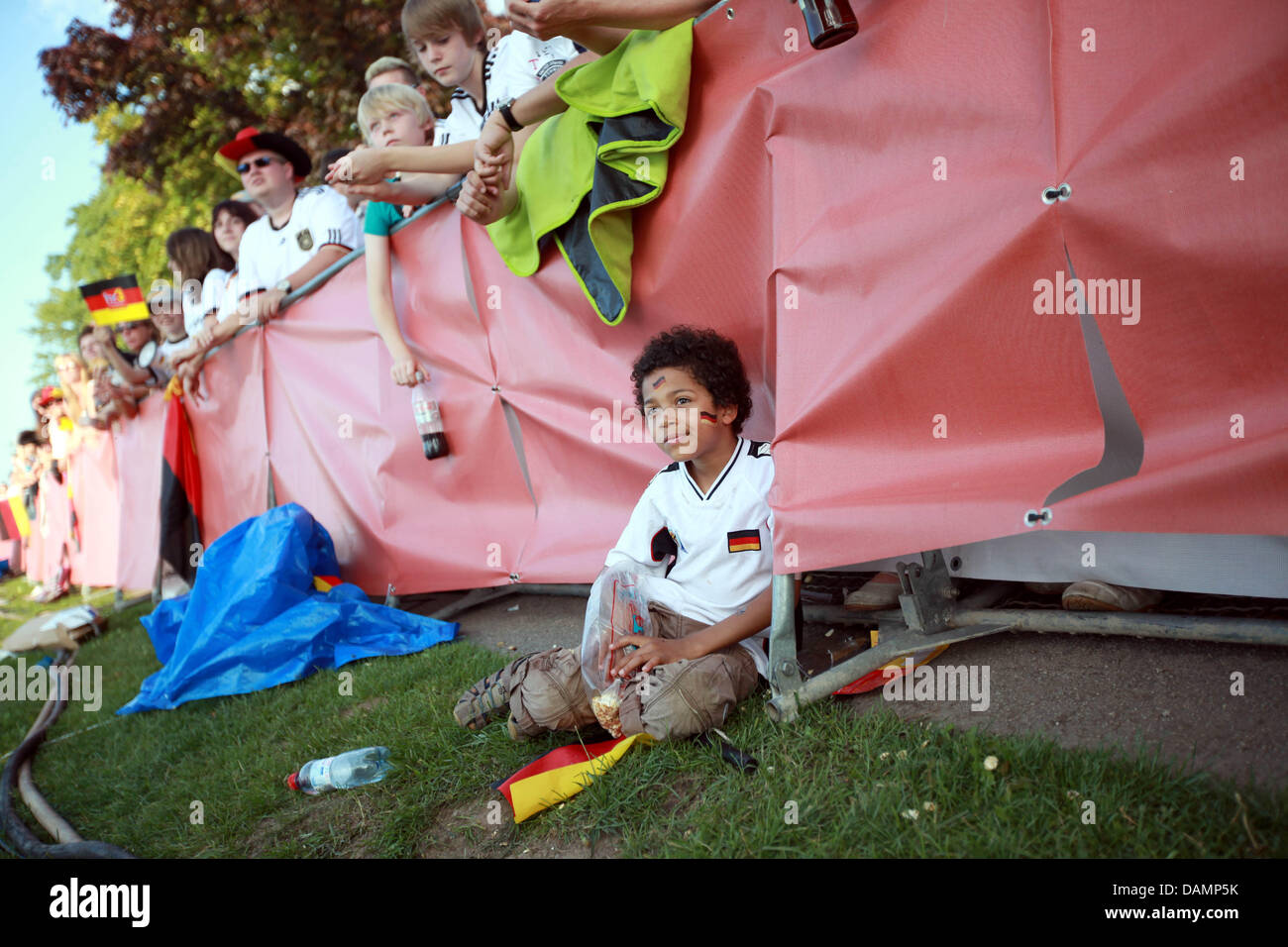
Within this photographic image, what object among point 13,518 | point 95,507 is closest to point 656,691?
point 95,507

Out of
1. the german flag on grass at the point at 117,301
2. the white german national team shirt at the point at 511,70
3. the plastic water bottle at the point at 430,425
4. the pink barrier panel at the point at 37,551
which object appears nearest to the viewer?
the white german national team shirt at the point at 511,70

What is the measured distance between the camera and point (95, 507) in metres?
8.87

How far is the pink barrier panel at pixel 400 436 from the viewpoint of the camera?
13.1 ft

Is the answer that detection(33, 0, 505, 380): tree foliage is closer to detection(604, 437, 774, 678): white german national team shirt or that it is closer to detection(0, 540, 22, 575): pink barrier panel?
detection(0, 540, 22, 575): pink barrier panel

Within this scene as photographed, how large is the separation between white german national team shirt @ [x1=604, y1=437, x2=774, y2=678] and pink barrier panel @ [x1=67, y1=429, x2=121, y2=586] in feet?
23.7

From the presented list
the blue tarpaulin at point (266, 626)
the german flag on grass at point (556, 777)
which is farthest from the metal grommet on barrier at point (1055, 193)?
the blue tarpaulin at point (266, 626)

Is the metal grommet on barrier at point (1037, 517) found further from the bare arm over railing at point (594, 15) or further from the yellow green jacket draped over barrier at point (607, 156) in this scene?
the bare arm over railing at point (594, 15)

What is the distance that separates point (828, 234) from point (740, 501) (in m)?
0.79

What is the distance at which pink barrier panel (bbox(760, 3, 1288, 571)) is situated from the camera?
1731 millimetres

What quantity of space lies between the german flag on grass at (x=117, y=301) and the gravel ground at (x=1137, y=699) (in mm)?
6383

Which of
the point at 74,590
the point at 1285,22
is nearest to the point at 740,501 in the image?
the point at 1285,22

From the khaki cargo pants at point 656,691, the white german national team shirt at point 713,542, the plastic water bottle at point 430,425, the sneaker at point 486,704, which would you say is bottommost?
the sneaker at point 486,704
